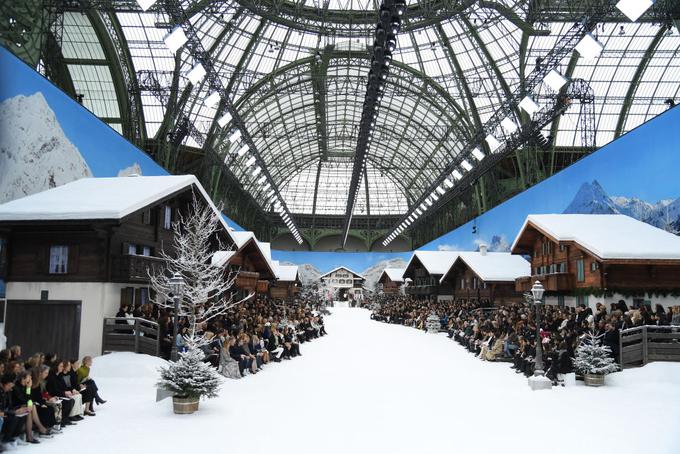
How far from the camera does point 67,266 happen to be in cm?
1831

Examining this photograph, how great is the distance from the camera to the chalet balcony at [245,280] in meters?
33.5

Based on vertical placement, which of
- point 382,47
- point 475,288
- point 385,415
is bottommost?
point 385,415

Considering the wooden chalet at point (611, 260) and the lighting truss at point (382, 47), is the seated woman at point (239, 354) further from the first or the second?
the wooden chalet at point (611, 260)

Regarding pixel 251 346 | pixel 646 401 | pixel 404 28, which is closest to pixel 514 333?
pixel 646 401

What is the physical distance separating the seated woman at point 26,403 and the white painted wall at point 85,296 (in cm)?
820

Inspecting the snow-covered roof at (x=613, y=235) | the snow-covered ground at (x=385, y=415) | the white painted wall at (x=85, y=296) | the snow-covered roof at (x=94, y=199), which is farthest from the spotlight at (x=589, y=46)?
the white painted wall at (x=85, y=296)

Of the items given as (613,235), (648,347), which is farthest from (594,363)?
(613,235)

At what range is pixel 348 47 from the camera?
147 feet

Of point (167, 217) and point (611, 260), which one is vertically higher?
point (167, 217)

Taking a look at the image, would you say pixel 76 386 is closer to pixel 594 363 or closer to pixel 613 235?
pixel 594 363

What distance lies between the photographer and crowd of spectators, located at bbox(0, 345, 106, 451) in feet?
30.1

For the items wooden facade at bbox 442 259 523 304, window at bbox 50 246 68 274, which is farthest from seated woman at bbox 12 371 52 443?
wooden facade at bbox 442 259 523 304

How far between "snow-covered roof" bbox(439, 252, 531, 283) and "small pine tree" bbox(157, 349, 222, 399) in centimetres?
2848

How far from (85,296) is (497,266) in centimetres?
2911
